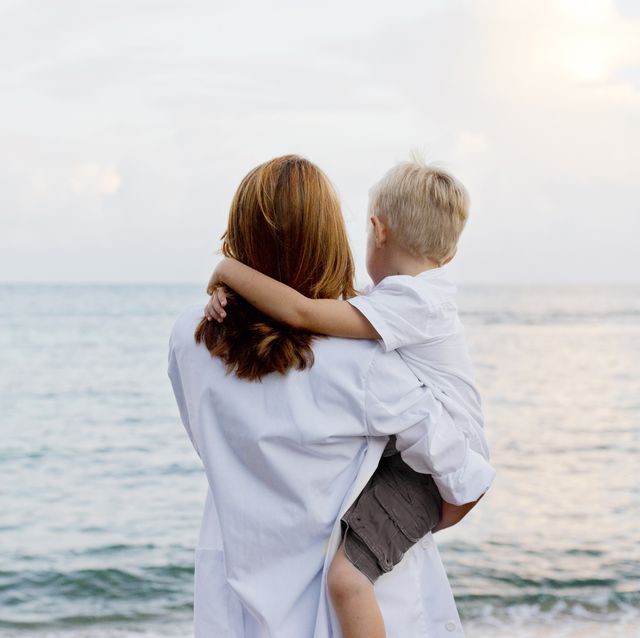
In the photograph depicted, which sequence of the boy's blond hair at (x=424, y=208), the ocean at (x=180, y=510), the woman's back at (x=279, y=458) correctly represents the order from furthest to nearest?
the ocean at (x=180, y=510) → the boy's blond hair at (x=424, y=208) → the woman's back at (x=279, y=458)

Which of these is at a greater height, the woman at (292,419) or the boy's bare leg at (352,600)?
the woman at (292,419)

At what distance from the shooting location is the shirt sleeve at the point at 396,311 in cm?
177

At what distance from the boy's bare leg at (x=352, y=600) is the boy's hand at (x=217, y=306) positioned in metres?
0.55

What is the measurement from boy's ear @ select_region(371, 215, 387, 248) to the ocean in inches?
141

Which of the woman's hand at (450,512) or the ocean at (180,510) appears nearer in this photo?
the woman's hand at (450,512)

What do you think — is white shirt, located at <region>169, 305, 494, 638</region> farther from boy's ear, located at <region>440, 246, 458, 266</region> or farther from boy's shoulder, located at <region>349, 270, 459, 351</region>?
boy's ear, located at <region>440, 246, 458, 266</region>

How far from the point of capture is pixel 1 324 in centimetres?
3102

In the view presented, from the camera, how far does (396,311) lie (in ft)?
5.96

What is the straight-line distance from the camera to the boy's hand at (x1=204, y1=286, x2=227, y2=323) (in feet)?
5.81

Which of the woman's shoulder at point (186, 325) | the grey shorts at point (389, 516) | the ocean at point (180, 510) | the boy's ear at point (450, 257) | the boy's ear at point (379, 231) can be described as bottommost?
the ocean at point (180, 510)

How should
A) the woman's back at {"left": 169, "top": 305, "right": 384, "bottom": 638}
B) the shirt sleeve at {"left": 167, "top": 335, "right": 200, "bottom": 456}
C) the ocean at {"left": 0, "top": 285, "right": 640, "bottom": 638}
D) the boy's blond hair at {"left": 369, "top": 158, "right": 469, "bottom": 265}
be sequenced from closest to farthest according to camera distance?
1. the woman's back at {"left": 169, "top": 305, "right": 384, "bottom": 638}
2. the shirt sleeve at {"left": 167, "top": 335, "right": 200, "bottom": 456}
3. the boy's blond hair at {"left": 369, "top": 158, "right": 469, "bottom": 265}
4. the ocean at {"left": 0, "top": 285, "right": 640, "bottom": 638}

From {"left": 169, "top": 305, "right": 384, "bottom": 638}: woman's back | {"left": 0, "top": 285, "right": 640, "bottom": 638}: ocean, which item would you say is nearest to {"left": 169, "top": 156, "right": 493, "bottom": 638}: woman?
{"left": 169, "top": 305, "right": 384, "bottom": 638}: woman's back

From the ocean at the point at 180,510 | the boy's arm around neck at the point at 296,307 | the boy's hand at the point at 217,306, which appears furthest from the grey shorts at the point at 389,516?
the ocean at the point at 180,510

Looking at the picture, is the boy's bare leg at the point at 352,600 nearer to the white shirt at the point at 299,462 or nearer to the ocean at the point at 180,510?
the white shirt at the point at 299,462
